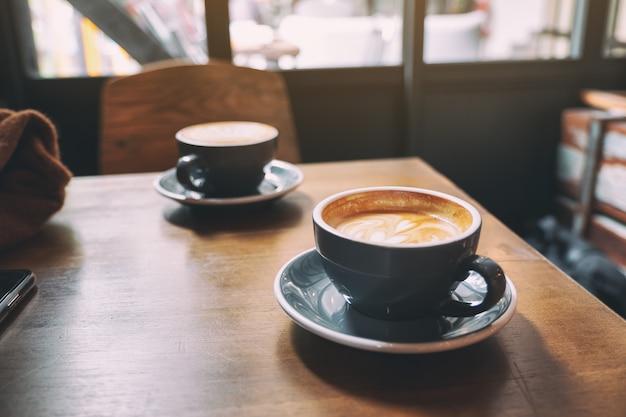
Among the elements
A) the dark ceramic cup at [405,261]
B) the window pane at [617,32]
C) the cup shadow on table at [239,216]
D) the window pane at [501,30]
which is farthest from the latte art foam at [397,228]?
the window pane at [617,32]

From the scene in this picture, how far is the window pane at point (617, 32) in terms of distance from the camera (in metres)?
2.04

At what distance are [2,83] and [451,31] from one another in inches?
61.9

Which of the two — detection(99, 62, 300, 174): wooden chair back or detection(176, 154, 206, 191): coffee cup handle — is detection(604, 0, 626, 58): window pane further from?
detection(176, 154, 206, 191): coffee cup handle

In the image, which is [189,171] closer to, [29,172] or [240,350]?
[29,172]

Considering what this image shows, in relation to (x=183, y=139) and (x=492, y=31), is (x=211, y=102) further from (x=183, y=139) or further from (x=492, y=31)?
(x=492, y=31)

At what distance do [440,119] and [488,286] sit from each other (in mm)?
1655

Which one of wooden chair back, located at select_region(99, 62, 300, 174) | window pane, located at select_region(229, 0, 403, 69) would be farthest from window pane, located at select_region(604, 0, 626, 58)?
wooden chair back, located at select_region(99, 62, 300, 174)

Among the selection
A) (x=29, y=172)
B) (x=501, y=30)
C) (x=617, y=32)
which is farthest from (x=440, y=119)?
(x=29, y=172)

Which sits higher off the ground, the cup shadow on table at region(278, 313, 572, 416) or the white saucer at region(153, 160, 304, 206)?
the white saucer at region(153, 160, 304, 206)

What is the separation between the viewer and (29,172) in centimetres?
77

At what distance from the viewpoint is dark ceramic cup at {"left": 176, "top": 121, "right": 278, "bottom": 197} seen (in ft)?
2.54

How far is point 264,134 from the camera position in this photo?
Answer: 0.87 meters

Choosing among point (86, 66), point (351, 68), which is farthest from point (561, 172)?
point (86, 66)

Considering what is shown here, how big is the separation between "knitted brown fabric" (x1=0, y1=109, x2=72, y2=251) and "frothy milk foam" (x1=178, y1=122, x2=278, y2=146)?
180mm
